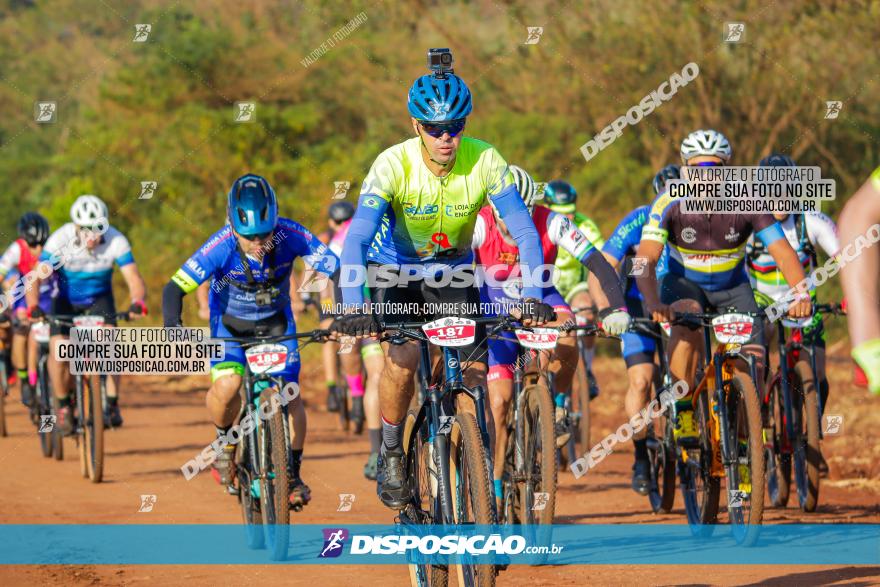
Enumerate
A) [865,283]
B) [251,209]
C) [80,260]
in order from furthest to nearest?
[80,260]
[251,209]
[865,283]

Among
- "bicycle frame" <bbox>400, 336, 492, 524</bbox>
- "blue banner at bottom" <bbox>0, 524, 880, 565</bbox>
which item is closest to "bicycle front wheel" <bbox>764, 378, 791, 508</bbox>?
"blue banner at bottom" <bbox>0, 524, 880, 565</bbox>

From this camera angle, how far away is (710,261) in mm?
9656

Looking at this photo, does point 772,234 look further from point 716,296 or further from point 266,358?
point 266,358

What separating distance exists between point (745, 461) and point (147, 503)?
4805 mm

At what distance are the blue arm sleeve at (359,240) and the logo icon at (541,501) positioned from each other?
78.5 inches

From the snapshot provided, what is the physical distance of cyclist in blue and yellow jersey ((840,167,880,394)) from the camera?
4086mm

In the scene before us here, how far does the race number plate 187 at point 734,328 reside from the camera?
28.1 feet

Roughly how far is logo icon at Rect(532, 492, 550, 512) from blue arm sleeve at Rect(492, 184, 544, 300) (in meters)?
1.51

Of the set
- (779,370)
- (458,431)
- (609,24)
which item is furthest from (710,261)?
(609,24)

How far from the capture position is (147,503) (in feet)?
35.7

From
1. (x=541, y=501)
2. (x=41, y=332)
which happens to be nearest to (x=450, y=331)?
(x=541, y=501)

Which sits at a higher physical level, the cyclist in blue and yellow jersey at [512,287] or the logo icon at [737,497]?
the cyclist in blue and yellow jersey at [512,287]

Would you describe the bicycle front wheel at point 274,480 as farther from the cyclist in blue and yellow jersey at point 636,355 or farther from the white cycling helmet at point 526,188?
the cyclist in blue and yellow jersey at point 636,355

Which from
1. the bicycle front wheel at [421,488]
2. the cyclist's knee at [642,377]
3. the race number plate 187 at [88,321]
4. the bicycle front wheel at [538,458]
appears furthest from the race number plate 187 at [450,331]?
the race number plate 187 at [88,321]
